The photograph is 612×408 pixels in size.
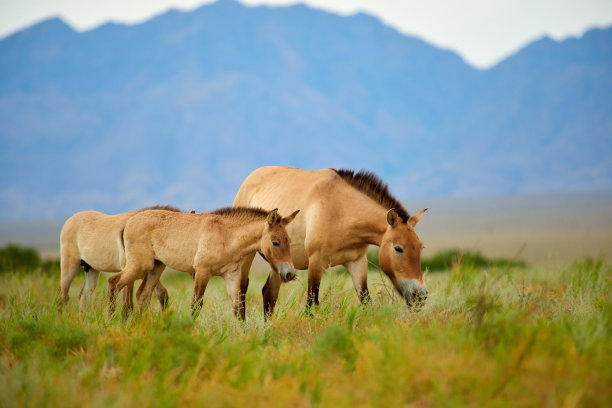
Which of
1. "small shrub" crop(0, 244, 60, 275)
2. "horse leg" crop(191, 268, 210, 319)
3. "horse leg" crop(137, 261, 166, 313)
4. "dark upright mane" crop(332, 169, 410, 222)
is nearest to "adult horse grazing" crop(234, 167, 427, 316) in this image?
"dark upright mane" crop(332, 169, 410, 222)

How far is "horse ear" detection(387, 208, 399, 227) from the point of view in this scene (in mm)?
7363

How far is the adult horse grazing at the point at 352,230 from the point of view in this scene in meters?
7.43

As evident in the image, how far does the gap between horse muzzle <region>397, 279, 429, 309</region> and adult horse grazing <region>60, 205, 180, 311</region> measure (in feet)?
11.3

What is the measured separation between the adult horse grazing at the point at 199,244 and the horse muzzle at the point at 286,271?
0.25 meters

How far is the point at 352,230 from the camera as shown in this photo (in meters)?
7.90

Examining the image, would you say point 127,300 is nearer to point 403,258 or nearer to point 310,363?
point 310,363

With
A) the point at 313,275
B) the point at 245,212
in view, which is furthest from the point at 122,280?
the point at 313,275

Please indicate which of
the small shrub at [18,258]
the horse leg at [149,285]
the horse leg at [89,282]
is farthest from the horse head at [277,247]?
the small shrub at [18,258]

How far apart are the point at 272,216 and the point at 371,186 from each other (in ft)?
5.81

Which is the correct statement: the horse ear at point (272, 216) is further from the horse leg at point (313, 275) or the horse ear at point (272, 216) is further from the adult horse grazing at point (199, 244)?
the horse leg at point (313, 275)

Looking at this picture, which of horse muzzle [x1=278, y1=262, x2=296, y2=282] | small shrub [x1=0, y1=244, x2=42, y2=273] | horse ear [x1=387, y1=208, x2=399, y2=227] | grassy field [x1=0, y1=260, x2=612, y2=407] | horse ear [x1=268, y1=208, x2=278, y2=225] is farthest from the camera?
small shrub [x1=0, y1=244, x2=42, y2=273]

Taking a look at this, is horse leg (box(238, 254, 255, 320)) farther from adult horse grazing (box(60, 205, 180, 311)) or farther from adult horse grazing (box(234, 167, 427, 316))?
adult horse grazing (box(60, 205, 180, 311))

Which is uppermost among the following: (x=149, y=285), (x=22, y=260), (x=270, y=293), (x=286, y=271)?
(x=286, y=271)

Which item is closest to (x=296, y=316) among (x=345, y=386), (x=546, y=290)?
(x=345, y=386)
